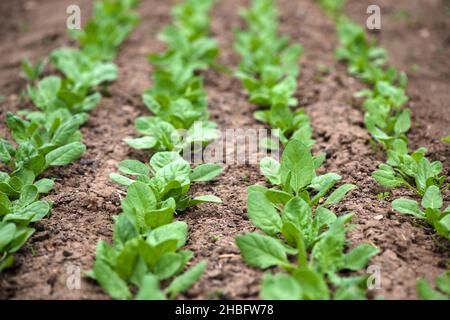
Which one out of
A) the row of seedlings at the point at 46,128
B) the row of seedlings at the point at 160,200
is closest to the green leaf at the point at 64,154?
the row of seedlings at the point at 46,128

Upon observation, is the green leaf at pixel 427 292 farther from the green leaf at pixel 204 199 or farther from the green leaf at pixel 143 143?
the green leaf at pixel 143 143

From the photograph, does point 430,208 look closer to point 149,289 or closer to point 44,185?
point 149,289

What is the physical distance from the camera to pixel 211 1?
5898mm

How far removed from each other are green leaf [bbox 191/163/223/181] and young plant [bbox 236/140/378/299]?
12.7 inches

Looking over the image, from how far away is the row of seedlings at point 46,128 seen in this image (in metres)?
2.34

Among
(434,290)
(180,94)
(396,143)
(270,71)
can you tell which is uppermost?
(270,71)

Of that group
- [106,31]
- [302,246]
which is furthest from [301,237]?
[106,31]

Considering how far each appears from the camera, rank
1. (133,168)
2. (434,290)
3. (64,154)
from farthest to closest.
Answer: (64,154) → (133,168) → (434,290)

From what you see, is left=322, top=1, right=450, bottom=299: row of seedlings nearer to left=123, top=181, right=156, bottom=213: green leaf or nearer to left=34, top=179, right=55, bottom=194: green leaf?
left=123, top=181, right=156, bottom=213: green leaf

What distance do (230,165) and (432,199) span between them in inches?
46.9

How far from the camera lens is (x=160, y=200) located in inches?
98.7

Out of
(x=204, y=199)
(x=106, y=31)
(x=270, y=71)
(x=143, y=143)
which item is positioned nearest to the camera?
(x=204, y=199)

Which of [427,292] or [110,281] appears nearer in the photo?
[427,292]

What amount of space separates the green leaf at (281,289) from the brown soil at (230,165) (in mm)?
140
